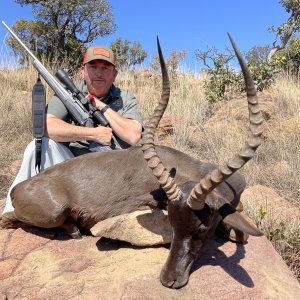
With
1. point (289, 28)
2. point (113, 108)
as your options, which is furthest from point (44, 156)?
point (289, 28)

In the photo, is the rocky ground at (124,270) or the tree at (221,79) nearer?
the rocky ground at (124,270)

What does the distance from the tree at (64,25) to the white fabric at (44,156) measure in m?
11.2

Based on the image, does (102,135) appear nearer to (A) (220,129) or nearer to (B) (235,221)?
(B) (235,221)

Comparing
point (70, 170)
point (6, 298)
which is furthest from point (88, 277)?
point (70, 170)

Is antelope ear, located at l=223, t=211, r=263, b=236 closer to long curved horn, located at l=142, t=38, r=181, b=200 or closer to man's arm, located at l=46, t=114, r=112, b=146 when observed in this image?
long curved horn, located at l=142, t=38, r=181, b=200

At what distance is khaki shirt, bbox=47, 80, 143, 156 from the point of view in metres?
6.22

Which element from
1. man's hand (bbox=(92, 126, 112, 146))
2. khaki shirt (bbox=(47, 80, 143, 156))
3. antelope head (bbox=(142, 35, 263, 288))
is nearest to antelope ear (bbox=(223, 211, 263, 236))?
antelope head (bbox=(142, 35, 263, 288))

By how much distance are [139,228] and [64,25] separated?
1537 cm

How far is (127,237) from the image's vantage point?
14.3ft

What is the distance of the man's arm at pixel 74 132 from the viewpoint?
19.2 ft

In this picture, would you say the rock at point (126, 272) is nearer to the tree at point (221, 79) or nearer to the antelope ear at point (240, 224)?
the antelope ear at point (240, 224)

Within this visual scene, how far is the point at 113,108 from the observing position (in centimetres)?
664

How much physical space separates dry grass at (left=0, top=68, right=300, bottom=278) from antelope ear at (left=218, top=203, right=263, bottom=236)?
1635 mm

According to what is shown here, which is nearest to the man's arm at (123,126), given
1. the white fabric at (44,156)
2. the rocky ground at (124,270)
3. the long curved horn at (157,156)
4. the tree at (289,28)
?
the white fabric at (44,156)
